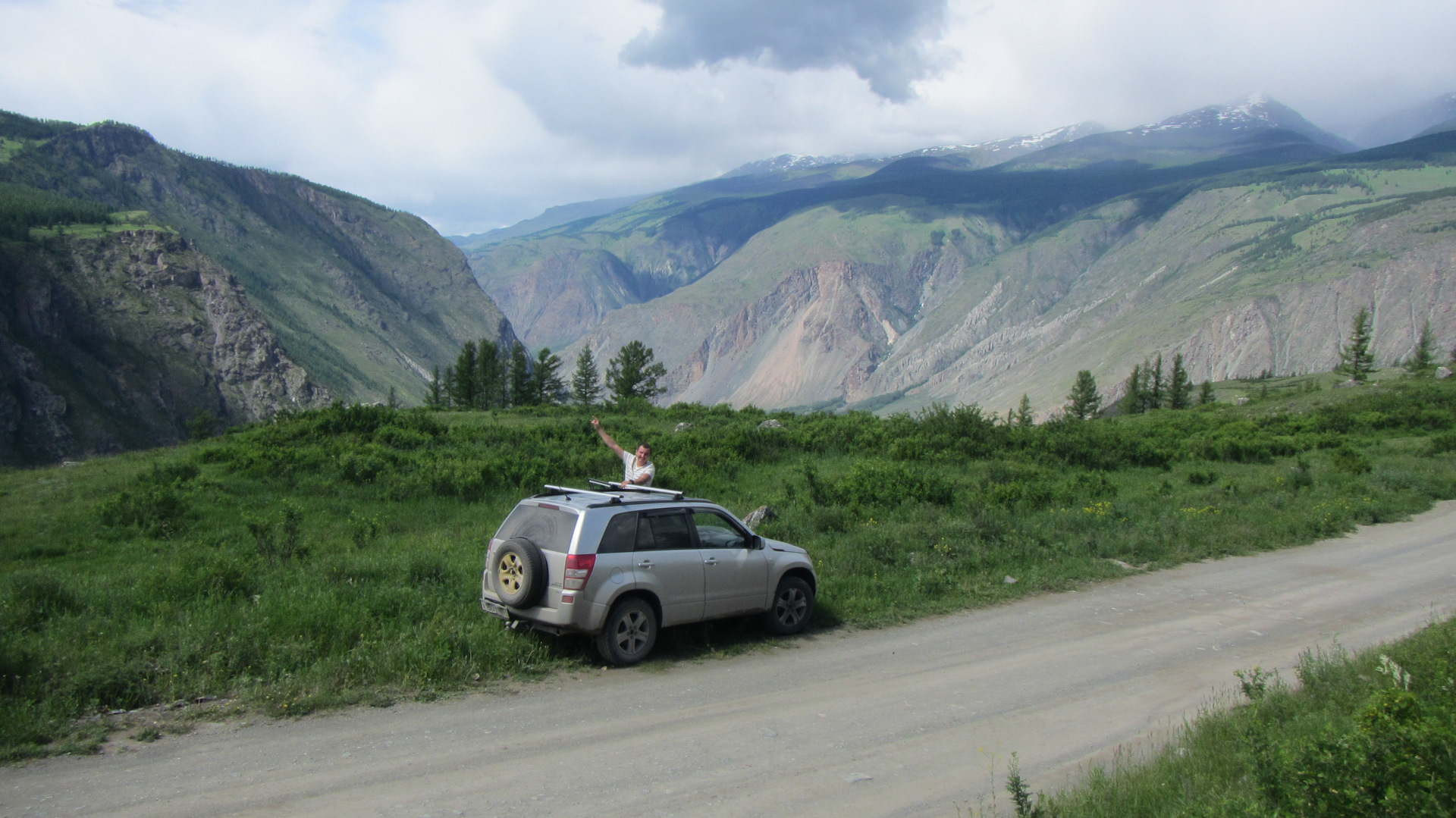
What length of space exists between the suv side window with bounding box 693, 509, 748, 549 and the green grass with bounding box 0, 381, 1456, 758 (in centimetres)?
117

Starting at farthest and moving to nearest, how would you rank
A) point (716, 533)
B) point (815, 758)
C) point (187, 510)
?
point (187, 510) → point (716, 533) → point (815, 758)

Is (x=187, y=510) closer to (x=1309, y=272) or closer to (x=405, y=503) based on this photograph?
(x=405, y=503)

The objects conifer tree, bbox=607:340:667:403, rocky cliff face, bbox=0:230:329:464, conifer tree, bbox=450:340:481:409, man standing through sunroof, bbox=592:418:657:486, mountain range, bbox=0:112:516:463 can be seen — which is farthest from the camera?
mountain range, bbox=0:112:516:463

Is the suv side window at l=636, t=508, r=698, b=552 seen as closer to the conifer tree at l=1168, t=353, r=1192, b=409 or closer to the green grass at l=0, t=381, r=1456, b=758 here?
the green grass at l=0, t=381, r=1456, b=758

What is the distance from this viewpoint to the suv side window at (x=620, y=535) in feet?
27.8

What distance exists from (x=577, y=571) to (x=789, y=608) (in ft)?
10.3

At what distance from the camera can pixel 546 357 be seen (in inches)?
3460

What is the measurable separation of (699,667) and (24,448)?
127m

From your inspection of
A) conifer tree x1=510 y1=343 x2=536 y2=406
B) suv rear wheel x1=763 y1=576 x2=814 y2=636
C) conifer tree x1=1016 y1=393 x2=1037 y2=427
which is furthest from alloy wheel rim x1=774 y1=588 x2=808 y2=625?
conifer tree x1=510 y1=343 x2=536 y2=406

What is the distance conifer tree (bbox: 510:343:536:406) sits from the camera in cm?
7975

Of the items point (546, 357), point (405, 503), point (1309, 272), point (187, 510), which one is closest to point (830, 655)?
point (405, 503)

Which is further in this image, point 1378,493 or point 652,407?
point 652,407

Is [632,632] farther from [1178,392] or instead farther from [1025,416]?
[1178,392]

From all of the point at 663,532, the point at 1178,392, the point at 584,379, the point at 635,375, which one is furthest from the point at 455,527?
the point at 1178,392
